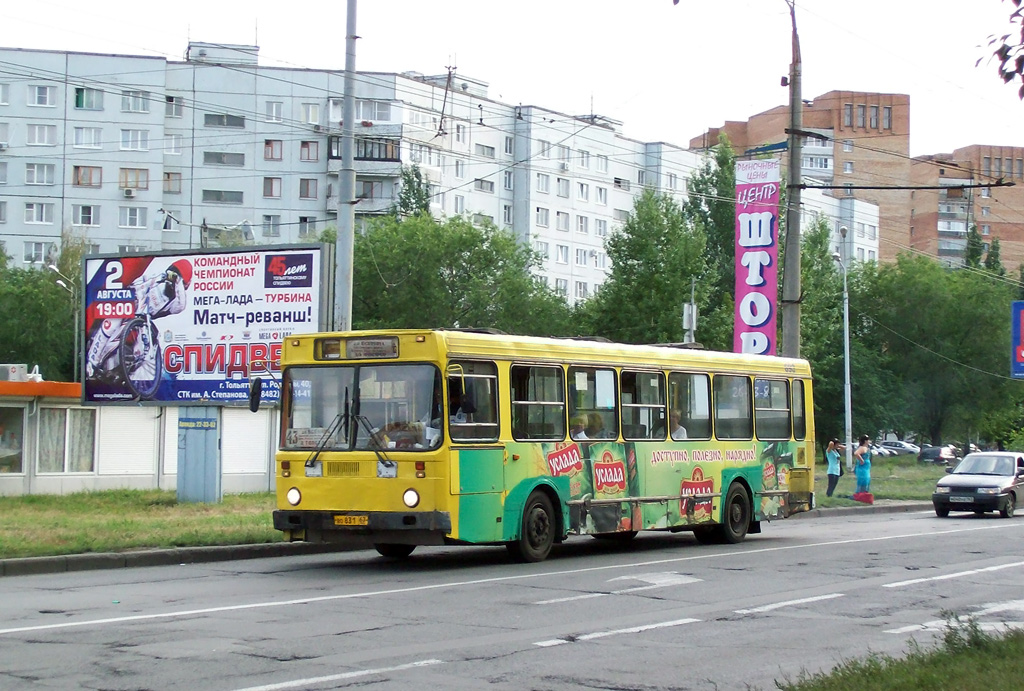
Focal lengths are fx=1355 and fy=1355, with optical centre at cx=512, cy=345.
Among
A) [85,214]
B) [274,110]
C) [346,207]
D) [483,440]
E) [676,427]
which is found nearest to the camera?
[483,440]

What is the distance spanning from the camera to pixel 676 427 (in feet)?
62.6

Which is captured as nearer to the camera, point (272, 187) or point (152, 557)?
point (152, 557)

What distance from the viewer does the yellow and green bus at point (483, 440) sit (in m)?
14.9

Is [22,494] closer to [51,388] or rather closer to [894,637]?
[51,388]

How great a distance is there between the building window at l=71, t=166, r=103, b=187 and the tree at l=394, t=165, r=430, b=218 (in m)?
18.3

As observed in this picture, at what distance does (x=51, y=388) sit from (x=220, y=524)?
10.9 meters

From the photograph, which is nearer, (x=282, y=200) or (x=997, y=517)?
(x=997, y=517)

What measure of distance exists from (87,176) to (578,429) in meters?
68.7

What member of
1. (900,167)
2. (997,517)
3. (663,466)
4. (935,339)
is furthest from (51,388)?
(900,167)

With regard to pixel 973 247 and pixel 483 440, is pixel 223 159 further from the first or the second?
pixel 483 440

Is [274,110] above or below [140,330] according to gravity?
above

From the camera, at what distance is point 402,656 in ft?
30.3

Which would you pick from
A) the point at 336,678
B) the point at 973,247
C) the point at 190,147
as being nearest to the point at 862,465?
the point at 336,678

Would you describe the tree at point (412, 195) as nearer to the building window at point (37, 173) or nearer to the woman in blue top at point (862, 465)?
the building window at point (37, 173)
